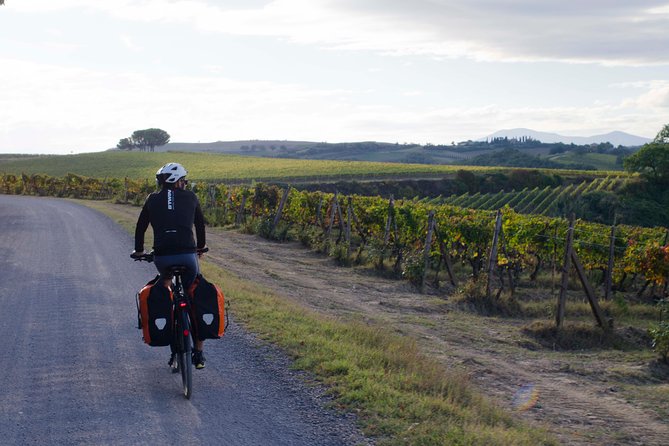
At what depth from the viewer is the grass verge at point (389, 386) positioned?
5.60 m

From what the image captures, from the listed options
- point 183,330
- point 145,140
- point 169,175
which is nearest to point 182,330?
point 183,330

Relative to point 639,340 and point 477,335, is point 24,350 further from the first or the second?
point 639,340

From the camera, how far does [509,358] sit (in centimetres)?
1159

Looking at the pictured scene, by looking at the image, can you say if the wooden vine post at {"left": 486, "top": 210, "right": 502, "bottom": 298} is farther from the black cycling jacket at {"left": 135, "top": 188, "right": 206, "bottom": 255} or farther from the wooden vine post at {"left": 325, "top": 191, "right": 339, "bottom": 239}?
the black cycling jacket at {"left": 135, "top": 188, "right": 206, "bottom": 255}

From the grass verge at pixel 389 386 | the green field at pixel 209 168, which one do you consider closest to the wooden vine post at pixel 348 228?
the grass verge at pixel 389 386

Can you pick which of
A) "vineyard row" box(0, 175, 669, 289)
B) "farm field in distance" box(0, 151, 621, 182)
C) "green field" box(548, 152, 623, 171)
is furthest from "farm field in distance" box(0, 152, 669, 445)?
"green field" box(548, 152, 623, 171)

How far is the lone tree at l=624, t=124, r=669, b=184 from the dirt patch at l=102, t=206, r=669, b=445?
58.3 metres

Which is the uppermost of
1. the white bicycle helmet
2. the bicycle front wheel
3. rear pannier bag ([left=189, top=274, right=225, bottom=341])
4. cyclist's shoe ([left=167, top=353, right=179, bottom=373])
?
the white bicycle helmet

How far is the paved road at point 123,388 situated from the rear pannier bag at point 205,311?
0.60m

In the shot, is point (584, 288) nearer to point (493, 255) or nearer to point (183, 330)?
point (493, 255)

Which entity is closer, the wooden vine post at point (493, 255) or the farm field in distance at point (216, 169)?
the wooden vine post at point (493, 255)

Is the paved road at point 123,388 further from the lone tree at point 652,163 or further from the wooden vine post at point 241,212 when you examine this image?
the lone tree at point 652,163

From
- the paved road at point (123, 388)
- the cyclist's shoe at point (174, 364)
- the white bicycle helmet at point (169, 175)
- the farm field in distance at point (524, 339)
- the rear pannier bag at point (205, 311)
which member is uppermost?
the white bicycle helmet at point (169, 175)

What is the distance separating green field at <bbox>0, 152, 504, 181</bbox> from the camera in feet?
245
